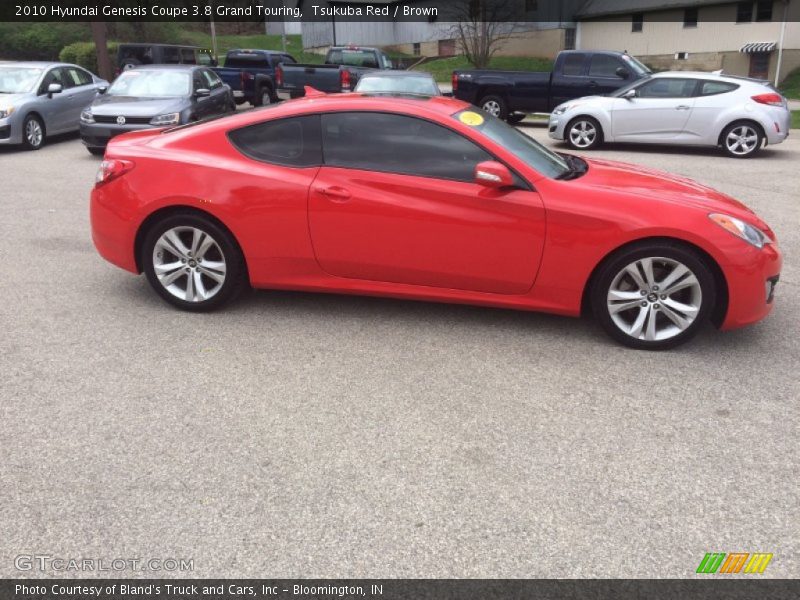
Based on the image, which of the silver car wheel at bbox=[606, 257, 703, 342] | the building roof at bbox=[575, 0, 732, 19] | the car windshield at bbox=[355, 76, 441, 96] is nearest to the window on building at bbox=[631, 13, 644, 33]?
the building roof at bbox=[575, 0, 732, 19]

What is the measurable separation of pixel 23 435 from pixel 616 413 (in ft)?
9.75

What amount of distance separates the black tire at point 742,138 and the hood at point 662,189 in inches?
350

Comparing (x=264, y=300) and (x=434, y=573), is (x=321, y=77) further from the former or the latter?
(x=434, y=573)

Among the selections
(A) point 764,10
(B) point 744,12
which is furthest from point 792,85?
(B) point 744,12

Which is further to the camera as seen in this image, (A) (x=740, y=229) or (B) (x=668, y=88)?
(B) (x=668, y=88)

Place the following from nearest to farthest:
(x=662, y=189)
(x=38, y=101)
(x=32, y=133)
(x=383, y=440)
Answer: (x=383, y=440)
(x=662, y=189)
(x=32, y=133)
(x=38, y=101)

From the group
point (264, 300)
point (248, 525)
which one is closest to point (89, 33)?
point (264, 300)

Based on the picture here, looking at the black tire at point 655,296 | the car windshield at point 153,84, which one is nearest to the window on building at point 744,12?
the car windshield at point 153,84

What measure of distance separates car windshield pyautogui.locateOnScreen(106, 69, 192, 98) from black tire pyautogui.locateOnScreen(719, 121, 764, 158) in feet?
32.0

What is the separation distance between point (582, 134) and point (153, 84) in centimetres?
816

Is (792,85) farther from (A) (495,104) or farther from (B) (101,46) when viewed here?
(B) (101,46)

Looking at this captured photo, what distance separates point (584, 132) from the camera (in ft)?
47.2

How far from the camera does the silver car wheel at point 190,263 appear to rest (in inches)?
203

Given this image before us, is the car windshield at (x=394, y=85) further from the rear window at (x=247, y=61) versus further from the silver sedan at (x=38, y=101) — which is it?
the rear window at (x=247, y=61)
